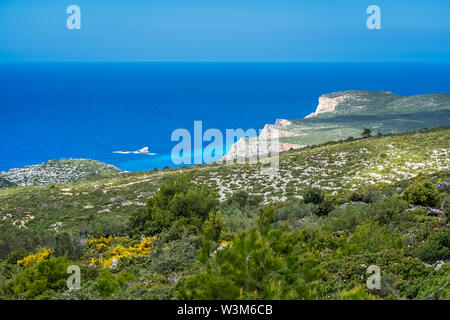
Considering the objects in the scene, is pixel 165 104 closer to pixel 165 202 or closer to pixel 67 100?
pixel 67 100

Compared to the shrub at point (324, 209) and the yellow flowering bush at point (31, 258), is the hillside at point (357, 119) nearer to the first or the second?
the shrub at point (324, 209)

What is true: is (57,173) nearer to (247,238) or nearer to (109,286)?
(109,286)

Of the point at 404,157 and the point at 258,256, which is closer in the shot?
the point at 258,256

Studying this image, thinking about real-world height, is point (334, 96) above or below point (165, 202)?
above

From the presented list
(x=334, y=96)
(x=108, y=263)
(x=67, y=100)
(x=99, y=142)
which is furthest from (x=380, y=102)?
(x=67, y=100)

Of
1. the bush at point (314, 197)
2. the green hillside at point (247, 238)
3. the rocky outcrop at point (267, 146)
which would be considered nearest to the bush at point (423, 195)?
the green hillside at point (247, 238)

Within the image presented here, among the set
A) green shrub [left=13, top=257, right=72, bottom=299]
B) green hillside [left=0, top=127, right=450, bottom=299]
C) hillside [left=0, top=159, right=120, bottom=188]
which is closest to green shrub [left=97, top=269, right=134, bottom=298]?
green hillside [left=0, top=127, right=450, bottom=299]

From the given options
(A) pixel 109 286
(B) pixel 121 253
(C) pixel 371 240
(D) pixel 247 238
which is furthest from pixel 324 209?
(D) pixel 247 238
